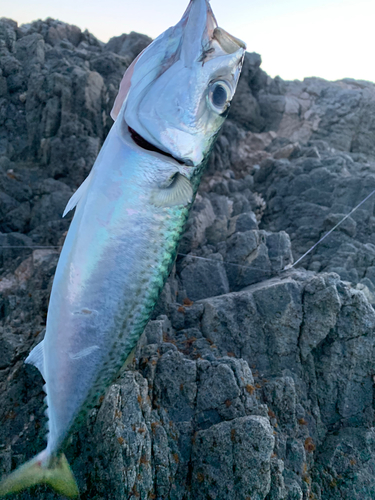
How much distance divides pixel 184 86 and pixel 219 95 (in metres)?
0.19

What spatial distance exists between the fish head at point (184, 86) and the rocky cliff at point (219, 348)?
93.5 inches

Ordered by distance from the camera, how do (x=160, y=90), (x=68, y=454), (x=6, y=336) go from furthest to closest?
(x=6, y=336), (x=68, y=454), (x=160, y=90)

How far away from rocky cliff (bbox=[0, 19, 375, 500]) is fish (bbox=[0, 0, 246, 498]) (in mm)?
1629

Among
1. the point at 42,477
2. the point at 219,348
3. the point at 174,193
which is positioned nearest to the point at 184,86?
the point at 174,193

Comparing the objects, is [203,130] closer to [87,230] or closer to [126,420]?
[87,230]

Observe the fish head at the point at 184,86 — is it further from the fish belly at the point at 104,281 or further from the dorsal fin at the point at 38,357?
the dorsal fin at the point at 38,357

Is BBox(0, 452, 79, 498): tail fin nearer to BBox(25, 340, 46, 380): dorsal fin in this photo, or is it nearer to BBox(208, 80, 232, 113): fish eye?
BBox(25, 340, 46, 380): dorsal fin

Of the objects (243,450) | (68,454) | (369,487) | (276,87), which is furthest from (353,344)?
(276,87)

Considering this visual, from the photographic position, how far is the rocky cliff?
10.3 ft

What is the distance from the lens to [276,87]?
14.4m

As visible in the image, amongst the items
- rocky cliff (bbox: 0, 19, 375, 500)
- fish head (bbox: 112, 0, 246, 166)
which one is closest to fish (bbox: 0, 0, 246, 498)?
fish head (bbox: 112, 0, 246, 166)

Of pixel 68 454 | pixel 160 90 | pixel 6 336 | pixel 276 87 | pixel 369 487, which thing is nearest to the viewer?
pixel 160 90

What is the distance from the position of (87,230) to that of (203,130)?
0.72 metres

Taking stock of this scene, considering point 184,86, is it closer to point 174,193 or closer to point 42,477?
point 174,193
